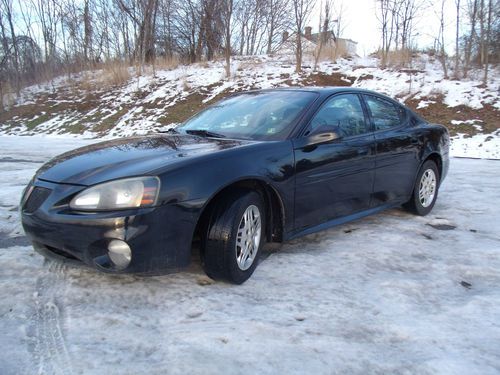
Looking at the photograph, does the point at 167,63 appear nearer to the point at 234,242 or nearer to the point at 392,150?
the point at 392,150

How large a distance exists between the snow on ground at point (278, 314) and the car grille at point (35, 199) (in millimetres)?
496

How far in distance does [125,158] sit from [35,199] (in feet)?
2.01

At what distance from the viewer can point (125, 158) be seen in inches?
114

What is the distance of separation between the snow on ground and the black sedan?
9.9 inches

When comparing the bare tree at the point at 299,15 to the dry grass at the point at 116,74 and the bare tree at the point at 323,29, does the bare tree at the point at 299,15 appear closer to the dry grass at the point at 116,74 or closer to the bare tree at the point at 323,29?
the bare tree at the point at 323,29

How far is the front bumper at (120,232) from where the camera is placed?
2.48 metres

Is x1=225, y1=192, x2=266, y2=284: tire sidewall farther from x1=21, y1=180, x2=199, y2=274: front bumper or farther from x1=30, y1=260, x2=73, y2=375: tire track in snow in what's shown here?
x1=30, y1=260, x2=73, y2=375: tire track in snow

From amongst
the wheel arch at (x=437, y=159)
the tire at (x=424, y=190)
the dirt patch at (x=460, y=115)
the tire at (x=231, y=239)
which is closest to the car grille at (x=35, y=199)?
the tire at (x=231, y=239)

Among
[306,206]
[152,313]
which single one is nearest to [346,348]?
[152,313]

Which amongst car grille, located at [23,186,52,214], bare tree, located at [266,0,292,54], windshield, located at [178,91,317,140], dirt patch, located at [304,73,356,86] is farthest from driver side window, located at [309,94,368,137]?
bare tree, located at [266,0,292,54]

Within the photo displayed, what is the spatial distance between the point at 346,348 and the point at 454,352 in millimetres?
543

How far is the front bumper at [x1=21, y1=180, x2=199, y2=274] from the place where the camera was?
248 cm

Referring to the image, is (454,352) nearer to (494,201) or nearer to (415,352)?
(415,352)

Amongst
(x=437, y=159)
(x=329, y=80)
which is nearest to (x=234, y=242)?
(x=437, y=159)
